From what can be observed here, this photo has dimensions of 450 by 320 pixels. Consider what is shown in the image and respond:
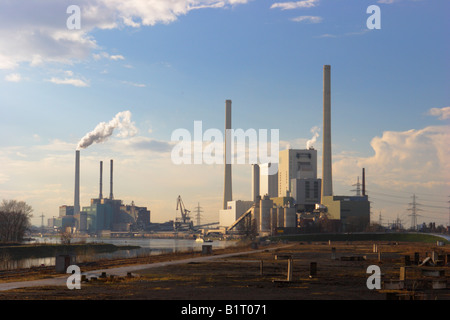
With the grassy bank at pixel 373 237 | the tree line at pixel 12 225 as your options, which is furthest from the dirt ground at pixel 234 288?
the tree line at pixel 12 225

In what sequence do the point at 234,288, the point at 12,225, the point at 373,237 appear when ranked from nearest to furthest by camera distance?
the point at 234,288, the point at 12,225, the point at 373,237

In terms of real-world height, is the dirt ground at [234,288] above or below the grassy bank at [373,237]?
above

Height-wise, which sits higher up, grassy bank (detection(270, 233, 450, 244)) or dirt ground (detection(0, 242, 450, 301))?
dirt ground (detection(0, 242, 450, 301))

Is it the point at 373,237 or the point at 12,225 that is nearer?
the point at 12,225

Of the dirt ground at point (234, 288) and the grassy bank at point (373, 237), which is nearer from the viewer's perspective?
the dirt ground at point (234, 288)

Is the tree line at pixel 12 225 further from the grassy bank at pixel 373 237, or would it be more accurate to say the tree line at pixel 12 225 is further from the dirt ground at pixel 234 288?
the dirt ground at pixel 234 288

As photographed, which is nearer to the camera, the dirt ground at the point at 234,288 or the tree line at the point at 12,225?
the dirt ground at the point at 234,288

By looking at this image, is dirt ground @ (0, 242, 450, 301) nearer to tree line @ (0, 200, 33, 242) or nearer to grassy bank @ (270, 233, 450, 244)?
grassy bank @ (270, 233, 450, 244)

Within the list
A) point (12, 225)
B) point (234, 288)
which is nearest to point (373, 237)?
point (12, 225)

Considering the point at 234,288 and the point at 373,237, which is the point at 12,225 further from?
the point at 234,288

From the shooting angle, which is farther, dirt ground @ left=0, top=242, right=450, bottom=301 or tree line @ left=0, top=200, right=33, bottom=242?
tree line @ left=0, top=200, right=33, bottom=242

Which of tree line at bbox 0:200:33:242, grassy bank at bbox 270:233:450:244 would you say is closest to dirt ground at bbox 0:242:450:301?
grassy bank at bbox 270:233:450:244
